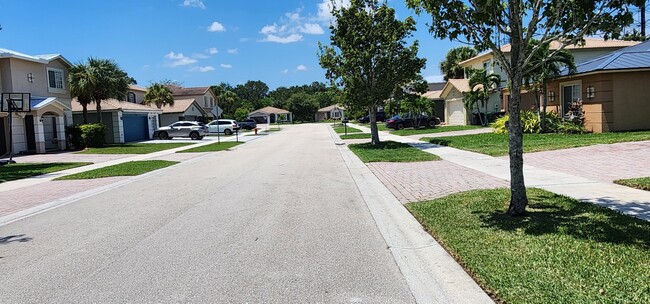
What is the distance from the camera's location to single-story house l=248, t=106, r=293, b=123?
347ft

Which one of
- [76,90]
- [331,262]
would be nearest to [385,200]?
[331,262]

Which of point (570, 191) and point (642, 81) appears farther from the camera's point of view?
point (642, 81)

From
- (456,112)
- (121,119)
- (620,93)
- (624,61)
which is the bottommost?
(456,112)

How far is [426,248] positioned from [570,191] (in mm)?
4439

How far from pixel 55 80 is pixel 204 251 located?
30.7 metres

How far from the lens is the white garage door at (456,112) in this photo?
3962 cm

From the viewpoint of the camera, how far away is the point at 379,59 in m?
23.4

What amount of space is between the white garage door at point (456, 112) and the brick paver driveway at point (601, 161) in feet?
76.7

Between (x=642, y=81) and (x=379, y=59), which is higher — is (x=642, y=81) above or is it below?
below

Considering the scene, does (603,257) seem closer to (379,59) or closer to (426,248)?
(426,248)

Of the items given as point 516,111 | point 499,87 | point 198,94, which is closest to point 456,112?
point 499,87

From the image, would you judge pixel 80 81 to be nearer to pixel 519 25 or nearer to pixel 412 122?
pixel 412 122

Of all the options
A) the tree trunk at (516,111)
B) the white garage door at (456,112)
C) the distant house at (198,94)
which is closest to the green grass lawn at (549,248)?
the tree trunk at (516,111)

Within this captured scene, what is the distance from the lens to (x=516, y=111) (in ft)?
23.0
